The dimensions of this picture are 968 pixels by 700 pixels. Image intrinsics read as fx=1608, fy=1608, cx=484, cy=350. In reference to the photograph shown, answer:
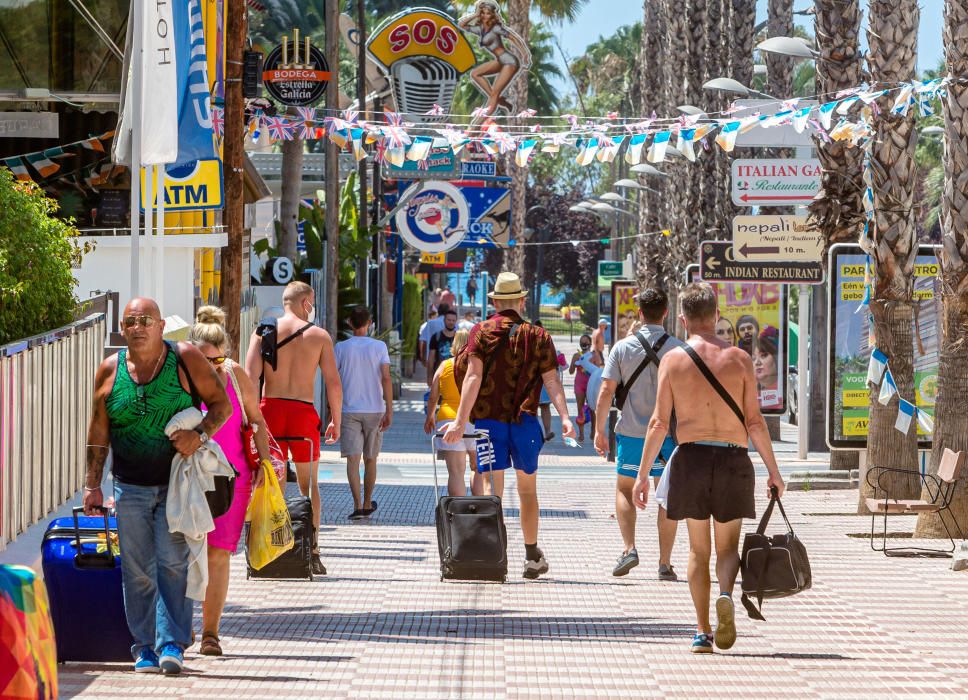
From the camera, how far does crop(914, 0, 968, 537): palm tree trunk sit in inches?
495

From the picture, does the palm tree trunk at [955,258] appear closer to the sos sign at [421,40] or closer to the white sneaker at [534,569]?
the white sneaker at [534,569]

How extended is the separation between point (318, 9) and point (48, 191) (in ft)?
155

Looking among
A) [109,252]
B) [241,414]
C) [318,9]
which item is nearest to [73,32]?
[109,252]

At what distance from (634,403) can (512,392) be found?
82cm

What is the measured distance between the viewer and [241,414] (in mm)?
7918

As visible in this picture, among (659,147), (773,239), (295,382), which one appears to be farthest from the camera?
(773,239)

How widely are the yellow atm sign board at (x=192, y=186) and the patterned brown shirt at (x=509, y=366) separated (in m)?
7.98

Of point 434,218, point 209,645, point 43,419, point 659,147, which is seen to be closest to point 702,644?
point 209,645

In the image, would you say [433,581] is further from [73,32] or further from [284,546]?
[73,32]

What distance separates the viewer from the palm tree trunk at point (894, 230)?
14.5 meters

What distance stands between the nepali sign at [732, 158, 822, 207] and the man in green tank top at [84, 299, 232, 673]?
50.8 ft

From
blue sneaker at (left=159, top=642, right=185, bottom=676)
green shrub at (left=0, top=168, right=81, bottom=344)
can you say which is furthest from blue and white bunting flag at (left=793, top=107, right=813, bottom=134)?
blue sneaker at (left=159, top=642, right=185, bottom=676)

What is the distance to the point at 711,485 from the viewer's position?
7902mm

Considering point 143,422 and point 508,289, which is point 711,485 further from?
point 508,289
